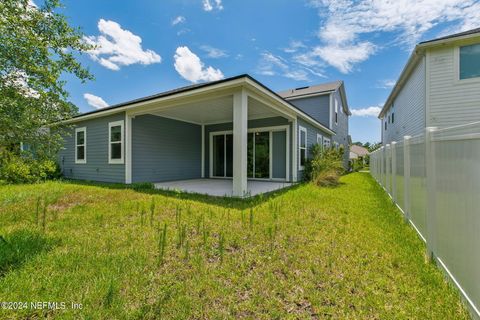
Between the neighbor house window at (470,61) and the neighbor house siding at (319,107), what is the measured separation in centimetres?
695

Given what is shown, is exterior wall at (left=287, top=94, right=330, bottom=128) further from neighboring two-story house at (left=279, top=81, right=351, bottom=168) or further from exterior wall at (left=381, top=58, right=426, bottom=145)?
exterior wall at (left=381, top=58, right=426, bottom=145)

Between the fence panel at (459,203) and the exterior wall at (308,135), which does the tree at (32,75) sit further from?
the exterior wall at (308,135)

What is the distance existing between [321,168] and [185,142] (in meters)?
6.45

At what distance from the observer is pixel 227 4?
751 cm

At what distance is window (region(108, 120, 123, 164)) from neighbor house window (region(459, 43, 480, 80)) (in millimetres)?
12669

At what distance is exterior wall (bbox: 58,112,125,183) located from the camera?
8.31 m

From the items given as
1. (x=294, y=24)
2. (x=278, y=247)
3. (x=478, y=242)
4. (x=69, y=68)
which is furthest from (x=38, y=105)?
(x=294, y=24)

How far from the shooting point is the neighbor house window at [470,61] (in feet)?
23.2

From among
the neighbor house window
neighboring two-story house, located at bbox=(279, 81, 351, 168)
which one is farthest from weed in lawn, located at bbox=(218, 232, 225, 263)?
neighboring two-story house, located at bbox=(279, 81, 351, 168)

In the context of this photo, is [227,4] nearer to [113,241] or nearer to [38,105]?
[38,105]

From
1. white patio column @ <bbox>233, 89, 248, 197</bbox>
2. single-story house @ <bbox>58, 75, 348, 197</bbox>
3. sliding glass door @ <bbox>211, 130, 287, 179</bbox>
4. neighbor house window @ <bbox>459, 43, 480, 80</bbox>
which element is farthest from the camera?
sliding glass door @ <bbox>211, 130, 287, 179</bbox>

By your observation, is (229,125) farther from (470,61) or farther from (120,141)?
(470,61)

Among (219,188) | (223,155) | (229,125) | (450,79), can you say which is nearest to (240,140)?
(219,188)

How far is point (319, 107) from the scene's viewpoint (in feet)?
47.8
